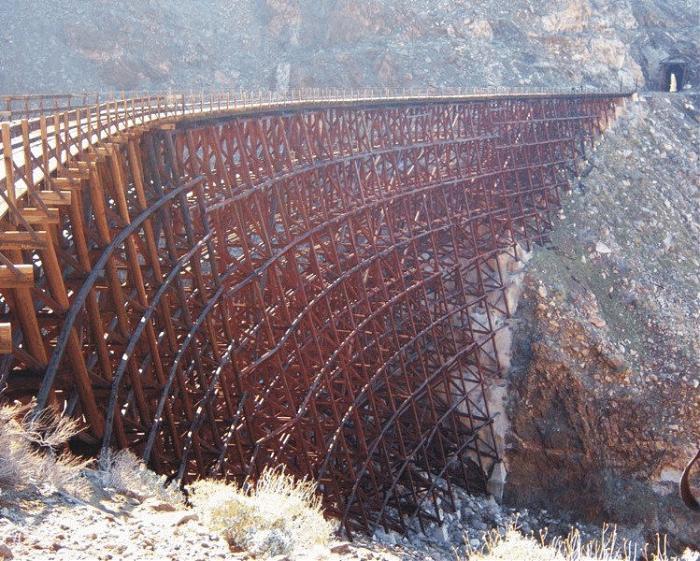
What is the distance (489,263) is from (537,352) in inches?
125

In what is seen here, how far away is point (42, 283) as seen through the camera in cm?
841

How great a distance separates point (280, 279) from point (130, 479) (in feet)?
31.5

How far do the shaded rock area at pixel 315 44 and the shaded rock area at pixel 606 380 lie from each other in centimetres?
1503

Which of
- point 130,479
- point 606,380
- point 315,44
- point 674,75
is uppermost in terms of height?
point 315,44

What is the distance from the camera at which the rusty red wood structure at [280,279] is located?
809 cm

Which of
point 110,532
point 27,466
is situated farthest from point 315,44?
point 110,532

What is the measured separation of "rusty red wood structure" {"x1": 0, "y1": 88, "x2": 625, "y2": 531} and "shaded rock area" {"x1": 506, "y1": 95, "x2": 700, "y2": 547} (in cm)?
109

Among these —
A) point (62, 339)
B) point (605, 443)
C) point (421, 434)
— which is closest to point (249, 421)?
point (62, 339)

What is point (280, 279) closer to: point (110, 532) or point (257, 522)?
point (257, 522)

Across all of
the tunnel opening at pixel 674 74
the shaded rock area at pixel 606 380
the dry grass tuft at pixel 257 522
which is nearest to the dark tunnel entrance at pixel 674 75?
the tunnel opening at pixel 674 74

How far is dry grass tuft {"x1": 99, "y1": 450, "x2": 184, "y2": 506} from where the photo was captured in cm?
659

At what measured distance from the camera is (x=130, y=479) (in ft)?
23.1

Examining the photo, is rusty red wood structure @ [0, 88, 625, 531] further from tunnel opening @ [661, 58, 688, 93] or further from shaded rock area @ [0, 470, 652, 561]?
tunnel opening @ [661, 58, 688, 93]

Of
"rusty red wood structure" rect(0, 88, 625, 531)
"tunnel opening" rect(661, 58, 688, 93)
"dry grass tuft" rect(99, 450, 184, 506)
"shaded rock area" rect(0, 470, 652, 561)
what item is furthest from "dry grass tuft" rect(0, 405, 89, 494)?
"tunnel opening" rect(661, 58, 688, 93)
